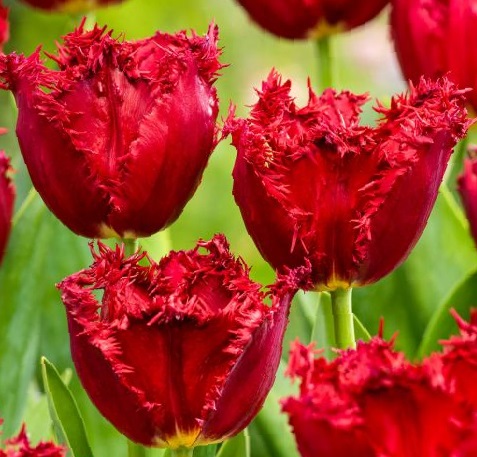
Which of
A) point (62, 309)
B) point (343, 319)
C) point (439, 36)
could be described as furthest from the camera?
point (62, 309)

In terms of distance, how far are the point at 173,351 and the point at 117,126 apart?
0.09m

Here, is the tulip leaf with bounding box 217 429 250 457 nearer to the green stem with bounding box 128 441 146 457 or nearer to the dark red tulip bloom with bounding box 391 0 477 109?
the green stem with bounding box 128 441 146 457

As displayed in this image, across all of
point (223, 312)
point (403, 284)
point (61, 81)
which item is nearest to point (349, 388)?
point (223, 312)

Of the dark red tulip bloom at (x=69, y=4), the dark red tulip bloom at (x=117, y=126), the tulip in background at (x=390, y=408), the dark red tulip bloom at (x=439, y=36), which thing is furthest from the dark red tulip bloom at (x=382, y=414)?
the dark red tulip bloom at (x=69, y=4)

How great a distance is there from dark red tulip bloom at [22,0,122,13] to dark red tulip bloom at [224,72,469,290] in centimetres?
30

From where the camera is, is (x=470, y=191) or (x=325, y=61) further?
(x=325, y=61)

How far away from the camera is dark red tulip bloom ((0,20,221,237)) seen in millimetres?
462

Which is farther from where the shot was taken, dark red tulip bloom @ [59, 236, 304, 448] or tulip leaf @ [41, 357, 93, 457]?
tulip leaf @ [41, 357, 93, 457]

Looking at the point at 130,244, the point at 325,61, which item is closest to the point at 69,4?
the point at 325,61

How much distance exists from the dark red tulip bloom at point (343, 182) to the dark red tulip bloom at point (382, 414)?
89mm

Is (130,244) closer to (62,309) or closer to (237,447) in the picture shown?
(237,447)

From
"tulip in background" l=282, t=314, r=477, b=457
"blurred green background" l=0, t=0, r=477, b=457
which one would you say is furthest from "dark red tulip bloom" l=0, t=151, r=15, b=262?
"tulip in background" l=282, t=314, r=477, b=457

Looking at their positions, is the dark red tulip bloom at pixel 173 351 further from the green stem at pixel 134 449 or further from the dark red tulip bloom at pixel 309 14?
the dark red tulip bloom at pixel 309 14

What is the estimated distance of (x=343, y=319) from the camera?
0.46 m
